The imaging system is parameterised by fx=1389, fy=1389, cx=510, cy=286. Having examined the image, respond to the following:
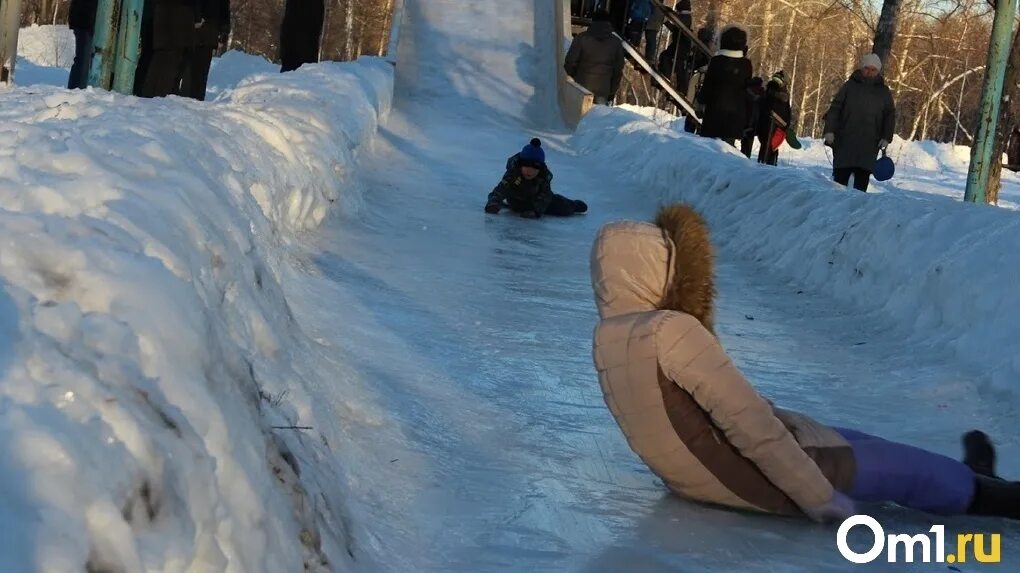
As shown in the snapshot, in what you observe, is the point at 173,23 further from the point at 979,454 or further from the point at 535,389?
the point at 979,454

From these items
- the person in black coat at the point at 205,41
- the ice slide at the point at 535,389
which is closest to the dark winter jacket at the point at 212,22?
the person in black coat at the point at 205,41

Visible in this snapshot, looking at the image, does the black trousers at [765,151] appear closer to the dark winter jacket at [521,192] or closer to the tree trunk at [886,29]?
the tree trunk at [886,29]

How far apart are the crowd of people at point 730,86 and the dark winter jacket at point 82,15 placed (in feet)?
19.4

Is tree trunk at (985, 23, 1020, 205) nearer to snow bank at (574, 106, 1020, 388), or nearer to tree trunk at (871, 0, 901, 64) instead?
tree trunk at (871, 0, 901, 64)

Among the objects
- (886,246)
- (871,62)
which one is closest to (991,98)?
(871,62)

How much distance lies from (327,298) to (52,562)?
4.41m

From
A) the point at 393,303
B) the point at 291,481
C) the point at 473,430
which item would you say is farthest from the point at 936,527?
the point at 393,303

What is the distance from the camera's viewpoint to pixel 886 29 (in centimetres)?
1706

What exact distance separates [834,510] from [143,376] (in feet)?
7.12

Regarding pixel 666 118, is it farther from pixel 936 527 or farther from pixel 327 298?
pixel 936 527

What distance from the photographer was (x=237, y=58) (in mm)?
25984

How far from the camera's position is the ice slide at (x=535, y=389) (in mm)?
3605

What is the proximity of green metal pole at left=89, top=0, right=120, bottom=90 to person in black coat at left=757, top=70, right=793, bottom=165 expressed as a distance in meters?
9.66

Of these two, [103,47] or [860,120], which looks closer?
[103,47]
